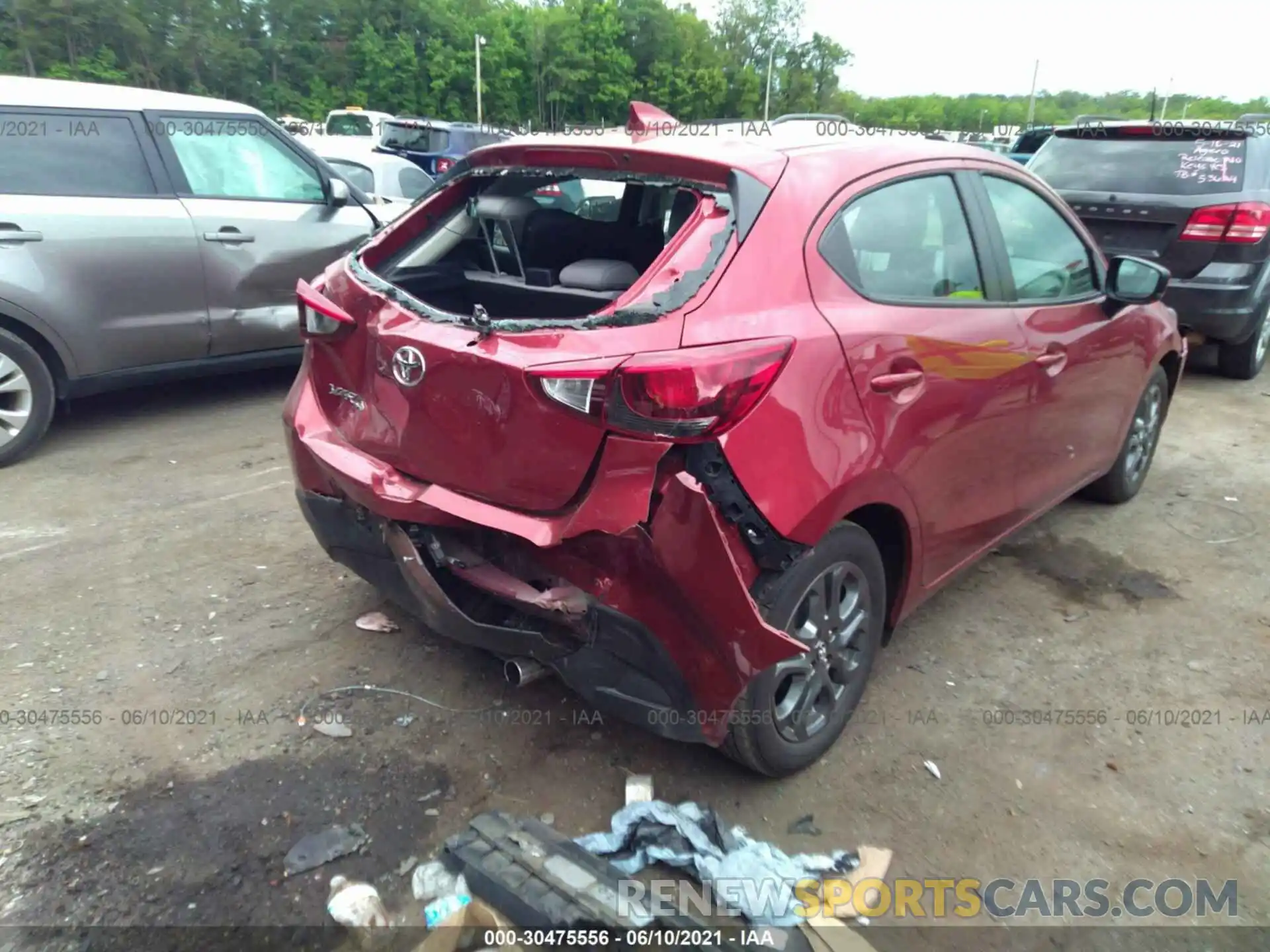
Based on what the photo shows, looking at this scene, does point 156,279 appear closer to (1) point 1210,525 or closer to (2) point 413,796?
(2) point 413,796

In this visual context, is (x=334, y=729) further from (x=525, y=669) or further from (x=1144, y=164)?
(x=1144, y=164)

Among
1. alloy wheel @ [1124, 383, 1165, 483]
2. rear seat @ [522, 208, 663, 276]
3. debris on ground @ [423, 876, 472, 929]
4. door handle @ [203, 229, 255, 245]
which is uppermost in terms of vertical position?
rear seat @ [522, 208, 663, 276]

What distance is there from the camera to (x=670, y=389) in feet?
7.04

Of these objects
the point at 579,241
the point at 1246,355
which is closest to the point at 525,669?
the point at 579,241

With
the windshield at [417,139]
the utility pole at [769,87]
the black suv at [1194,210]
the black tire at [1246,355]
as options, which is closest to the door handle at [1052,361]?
the black suv at [1194,210]

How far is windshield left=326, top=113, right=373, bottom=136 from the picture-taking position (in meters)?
22.3

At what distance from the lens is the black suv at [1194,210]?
6.45 meters

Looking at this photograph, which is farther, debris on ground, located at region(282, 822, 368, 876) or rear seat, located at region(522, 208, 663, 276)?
rear seat, located at region(522, 208, 663, 276)

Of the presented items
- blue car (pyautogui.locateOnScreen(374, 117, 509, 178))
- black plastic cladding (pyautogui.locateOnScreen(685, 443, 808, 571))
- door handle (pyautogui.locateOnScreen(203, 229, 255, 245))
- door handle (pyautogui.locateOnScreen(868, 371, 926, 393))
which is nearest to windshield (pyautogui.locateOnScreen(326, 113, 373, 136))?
blue car (pyautogui.locateOnScreen(374, 117, 509, 178))

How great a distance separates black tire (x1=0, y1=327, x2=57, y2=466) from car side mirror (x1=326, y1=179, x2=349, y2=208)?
200 centimetres

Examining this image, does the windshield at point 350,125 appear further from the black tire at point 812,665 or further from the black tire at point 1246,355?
the black tire at point 812,665

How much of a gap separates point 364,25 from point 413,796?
45.6 m

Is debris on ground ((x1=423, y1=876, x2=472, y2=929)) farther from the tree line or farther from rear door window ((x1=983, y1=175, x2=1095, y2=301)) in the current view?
the tree line

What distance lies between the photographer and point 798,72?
209 ft
